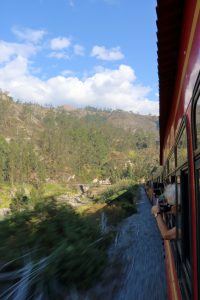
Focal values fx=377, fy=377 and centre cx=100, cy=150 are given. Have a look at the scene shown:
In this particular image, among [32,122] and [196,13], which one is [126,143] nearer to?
[32,122]

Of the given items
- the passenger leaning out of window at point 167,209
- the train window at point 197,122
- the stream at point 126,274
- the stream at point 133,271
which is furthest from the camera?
the stream at point 133,271

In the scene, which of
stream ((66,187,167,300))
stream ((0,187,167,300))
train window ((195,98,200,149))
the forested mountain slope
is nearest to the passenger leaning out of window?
train window ((195,98,200,149))

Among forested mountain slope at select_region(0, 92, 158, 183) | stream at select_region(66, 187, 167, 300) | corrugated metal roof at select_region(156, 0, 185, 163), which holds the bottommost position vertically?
stream at select_region(66, 187, 167, 300)

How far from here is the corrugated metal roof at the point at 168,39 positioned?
3049mm

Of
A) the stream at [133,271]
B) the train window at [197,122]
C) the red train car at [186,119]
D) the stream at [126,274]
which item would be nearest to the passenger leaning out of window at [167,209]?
the red train car at [186,119]

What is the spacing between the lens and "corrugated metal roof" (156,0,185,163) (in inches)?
120

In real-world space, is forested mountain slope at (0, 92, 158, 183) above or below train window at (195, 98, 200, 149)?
above

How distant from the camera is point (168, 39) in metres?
3.66

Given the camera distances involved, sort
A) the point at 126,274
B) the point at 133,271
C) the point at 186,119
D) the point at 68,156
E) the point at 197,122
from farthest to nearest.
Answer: the point at 68,156
the point at 133,271
the point at 126,274
the point at 186,119
the point at 197,122

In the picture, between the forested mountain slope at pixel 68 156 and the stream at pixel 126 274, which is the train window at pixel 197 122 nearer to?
the stream at pixel 126 274

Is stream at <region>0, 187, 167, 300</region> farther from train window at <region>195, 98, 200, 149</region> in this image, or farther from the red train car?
train window at <region>195, 98, 200, 149</region>

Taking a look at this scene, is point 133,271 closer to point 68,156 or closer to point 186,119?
point 186,119

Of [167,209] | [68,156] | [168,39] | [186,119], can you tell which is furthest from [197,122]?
[68,156]

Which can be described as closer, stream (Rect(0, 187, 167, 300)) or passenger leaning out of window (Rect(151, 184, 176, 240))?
passenger leaning out of window (Rect(151, 184, 176, 240))
